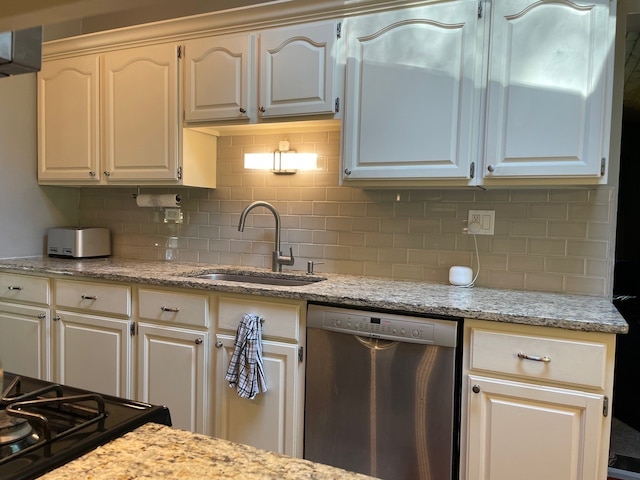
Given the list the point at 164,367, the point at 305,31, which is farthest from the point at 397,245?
the point at 164,367

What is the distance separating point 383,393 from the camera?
1826mm

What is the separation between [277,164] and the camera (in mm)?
2598

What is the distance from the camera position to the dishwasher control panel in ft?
5.67

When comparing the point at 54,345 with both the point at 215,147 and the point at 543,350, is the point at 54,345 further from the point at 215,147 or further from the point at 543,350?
the point at 543,350

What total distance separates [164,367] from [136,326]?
261mm

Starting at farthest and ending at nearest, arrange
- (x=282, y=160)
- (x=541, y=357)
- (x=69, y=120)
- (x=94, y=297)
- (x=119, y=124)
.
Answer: (x=69, y=120)
(x=119, y=124)
(x=282, y=160)
(x=94, y=297)
(x=541, y=357)

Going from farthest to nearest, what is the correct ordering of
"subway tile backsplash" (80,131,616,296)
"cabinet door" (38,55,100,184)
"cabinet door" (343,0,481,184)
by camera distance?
"cabinet door" (38,55,100,184)
"subway tile backsplash" (80,131,616,296)
"cabinet door" (343,0,481,184)

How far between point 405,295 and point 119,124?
77.0 inches

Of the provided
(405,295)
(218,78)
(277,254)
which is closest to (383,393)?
(405,295)

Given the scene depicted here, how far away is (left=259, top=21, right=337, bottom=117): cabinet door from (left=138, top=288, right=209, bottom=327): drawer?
99cm

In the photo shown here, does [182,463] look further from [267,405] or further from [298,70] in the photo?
[298,70]

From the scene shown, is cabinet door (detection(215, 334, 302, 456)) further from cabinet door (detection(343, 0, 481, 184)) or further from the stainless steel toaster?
the stainless steel toaster

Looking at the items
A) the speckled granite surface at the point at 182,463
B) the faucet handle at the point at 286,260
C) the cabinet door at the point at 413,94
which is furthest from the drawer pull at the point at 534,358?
the faucet handle at the point at 286,260

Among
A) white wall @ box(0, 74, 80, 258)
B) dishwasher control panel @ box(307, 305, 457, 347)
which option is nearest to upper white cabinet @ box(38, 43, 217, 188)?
white wall @ box(0, 74, 80, 258)
